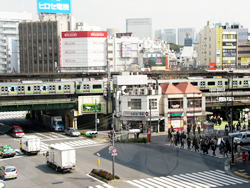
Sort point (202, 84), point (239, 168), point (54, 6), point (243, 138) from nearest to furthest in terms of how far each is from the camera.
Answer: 1. point (239, 168)
2. point (243, 138)
3. point (202, 84)
4. point (54, 6)

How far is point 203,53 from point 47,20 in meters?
53.3

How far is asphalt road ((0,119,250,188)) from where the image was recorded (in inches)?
1163

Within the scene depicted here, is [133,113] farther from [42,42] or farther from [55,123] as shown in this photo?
[42,42]

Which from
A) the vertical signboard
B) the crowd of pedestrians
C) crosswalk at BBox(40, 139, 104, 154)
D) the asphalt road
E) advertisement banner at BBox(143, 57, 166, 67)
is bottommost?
crosswalk at BBox(40, 139, 104, 154)

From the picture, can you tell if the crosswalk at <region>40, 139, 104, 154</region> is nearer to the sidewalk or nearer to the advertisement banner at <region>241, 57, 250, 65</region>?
the sidewalk

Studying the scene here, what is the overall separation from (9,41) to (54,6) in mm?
28170

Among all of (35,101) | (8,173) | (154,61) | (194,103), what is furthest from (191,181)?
(154,61)

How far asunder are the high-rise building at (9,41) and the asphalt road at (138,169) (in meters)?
108

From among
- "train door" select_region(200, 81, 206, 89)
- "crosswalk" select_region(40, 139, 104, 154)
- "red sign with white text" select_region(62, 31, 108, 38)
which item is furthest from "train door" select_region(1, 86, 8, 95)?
"red sign with white text" select_region(62, 31, 108, 38)

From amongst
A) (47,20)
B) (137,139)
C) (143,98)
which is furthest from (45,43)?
(137,139)

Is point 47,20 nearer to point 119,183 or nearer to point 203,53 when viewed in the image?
point 203,53

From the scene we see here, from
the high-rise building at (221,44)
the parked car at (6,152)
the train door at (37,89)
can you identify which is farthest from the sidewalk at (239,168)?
the high-rise building at (221,44)

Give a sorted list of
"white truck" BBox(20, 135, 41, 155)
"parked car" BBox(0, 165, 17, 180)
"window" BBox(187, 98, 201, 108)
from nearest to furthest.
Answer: "parked car" BBox(0, 165, 17, 180), "white truck" BBox(20, 135, 41, 155), "window" BBox(187, 98, 201, 108)

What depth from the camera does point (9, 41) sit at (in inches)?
5743
